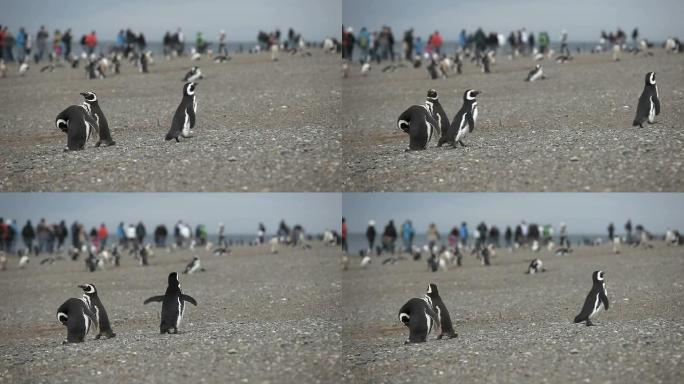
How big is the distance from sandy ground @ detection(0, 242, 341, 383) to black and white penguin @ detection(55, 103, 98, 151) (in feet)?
3.60

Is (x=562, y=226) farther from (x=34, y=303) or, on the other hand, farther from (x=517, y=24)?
(x=34, y=303)

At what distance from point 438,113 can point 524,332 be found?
150 cm

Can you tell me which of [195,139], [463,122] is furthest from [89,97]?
[463,122]

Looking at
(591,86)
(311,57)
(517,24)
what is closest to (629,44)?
(591,86)

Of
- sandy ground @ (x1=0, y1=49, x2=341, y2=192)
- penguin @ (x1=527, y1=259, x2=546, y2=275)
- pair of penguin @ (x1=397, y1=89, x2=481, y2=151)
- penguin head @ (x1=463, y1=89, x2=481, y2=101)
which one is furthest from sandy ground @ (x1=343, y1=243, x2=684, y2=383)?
penguin @ (x1=527, y1=259, x2=546, y2=275)

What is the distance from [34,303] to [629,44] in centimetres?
587

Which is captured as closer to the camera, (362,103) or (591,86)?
(362,103)

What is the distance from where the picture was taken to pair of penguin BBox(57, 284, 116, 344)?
4.69m

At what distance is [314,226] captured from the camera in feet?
16.6

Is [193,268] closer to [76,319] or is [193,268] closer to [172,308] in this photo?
[172,308]

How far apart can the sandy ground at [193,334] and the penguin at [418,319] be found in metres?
0.41

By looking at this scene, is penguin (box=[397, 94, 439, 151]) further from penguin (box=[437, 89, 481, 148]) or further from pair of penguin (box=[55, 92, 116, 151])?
pair of penguin (box=[55, 92, 116, 151])

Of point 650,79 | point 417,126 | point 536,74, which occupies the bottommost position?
point 417,126

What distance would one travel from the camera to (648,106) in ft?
17.3
